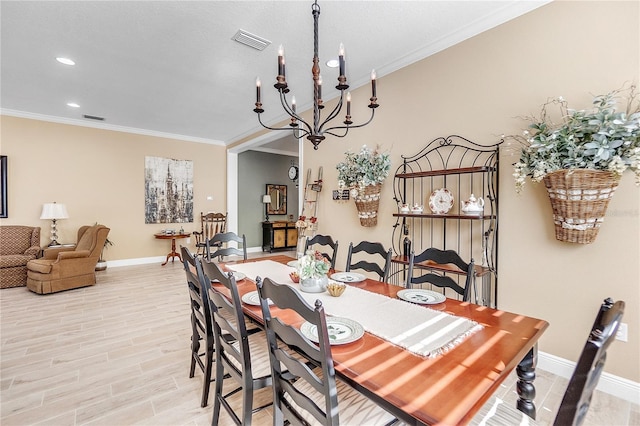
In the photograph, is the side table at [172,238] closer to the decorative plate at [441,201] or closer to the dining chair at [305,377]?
the decorative plate at [441,201]

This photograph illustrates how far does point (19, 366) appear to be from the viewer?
2.45 metres

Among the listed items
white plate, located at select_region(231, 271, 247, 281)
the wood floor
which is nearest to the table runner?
white plate, located at select_region(231, 271, 247, 281)

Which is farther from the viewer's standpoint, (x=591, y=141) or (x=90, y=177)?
(x=90, y=177)

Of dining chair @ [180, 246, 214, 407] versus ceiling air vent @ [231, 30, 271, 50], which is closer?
dining chair @ [180, 246, 214, 407]

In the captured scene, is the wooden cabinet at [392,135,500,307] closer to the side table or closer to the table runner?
the table runner

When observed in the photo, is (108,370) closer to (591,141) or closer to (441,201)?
(441,201)

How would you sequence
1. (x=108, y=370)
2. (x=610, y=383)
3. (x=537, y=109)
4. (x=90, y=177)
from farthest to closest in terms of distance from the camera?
1. (x=90, y=177)
2. (x=108, y=370)
3. (x=537, y=109)
4. (x=610, y=383)

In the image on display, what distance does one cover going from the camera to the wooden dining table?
0.86m

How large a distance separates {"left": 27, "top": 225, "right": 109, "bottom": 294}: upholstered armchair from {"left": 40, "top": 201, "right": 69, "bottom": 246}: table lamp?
0.54m

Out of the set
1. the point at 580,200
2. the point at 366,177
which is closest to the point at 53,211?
the point at 366,177

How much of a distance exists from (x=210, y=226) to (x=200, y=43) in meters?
4.74

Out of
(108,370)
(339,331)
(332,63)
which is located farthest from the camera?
(332,63)

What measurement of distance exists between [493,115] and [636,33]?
90cm

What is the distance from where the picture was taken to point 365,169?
3311 millimetres
